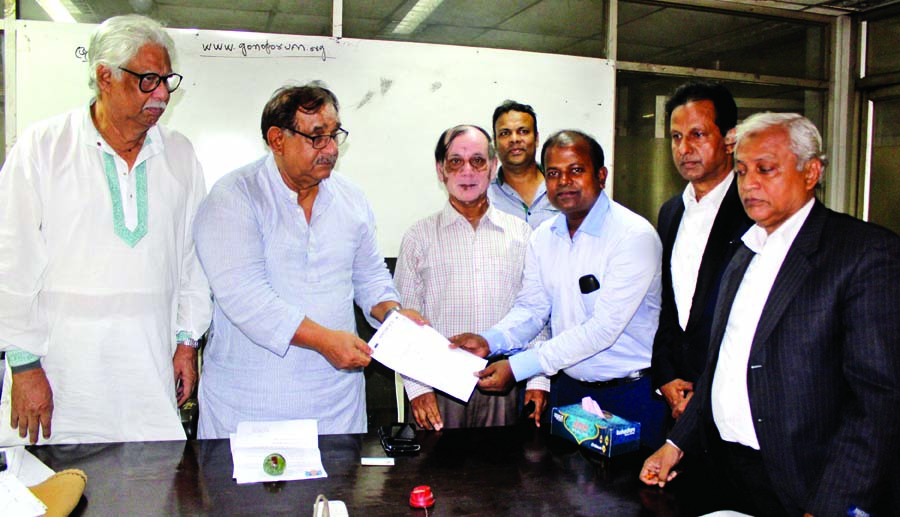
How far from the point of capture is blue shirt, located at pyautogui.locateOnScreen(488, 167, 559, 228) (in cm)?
336

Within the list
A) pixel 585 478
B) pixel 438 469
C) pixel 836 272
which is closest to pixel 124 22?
pixel 438 469

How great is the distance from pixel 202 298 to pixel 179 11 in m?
2.73

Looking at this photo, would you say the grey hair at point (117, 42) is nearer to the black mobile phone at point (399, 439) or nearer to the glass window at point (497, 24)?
the black mobile phone at point (399, 439)

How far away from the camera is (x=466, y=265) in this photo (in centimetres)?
289

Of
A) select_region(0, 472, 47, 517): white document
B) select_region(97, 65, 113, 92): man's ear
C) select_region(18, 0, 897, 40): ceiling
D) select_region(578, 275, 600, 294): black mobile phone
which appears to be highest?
select_region(18, 0, 897, 40): ceiling

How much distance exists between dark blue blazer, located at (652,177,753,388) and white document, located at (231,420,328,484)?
1.34m

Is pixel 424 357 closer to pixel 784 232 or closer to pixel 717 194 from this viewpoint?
pixel 784 232

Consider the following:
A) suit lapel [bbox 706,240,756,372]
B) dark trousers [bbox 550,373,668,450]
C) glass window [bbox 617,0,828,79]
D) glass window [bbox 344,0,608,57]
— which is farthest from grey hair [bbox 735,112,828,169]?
glass window [bbox 617,0,828,79]

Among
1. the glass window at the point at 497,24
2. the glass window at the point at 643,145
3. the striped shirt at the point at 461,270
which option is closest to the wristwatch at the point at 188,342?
the striped shirt at the point at 461,270

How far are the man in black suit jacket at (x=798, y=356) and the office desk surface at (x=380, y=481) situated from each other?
193 millimetres

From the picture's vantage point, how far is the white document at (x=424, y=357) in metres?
2.21

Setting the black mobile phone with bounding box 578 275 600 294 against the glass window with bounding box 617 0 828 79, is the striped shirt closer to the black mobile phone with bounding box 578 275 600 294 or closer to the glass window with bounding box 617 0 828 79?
the black mobile phone with bounding box 578 275 600 294

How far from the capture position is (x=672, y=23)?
5492 millimetres

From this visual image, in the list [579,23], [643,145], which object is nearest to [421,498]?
[643,145]
